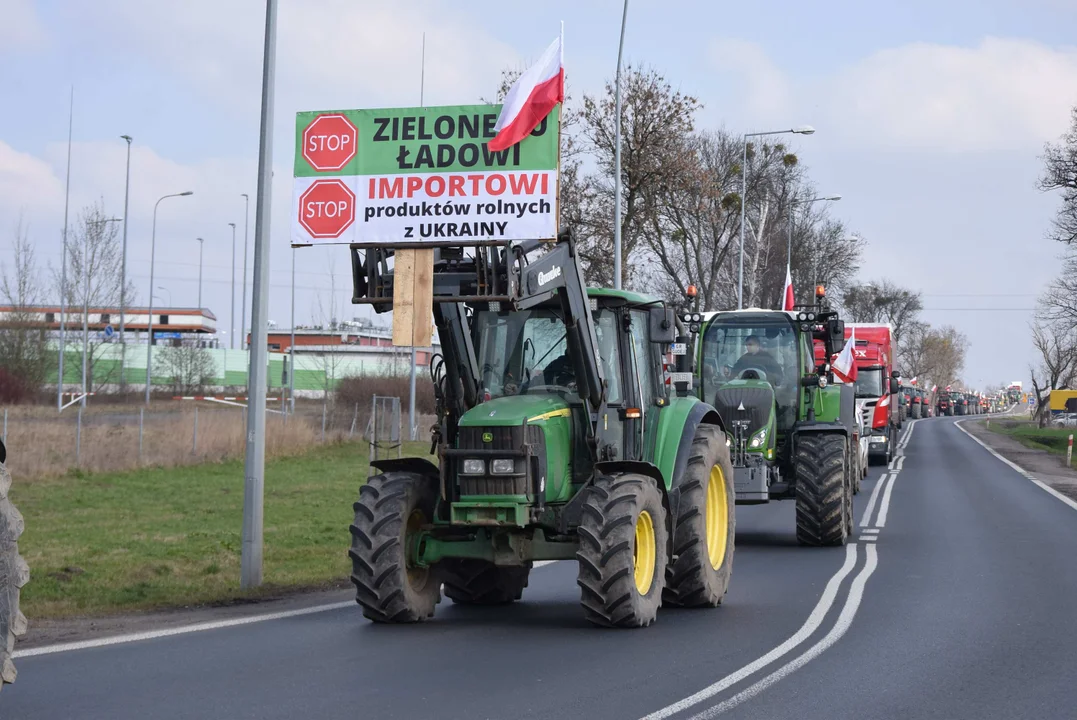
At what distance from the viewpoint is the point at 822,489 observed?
17531 mm

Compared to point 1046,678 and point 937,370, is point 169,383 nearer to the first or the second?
point 1046,678

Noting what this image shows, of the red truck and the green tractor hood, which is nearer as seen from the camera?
the green tractor hood

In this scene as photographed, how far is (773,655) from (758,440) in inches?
333

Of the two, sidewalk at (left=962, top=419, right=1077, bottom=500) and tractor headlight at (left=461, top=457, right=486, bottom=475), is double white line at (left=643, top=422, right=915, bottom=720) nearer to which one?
tractor headlight at (left=461, top=457, right=486, bottom=475)

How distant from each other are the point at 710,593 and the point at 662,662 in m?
2.86

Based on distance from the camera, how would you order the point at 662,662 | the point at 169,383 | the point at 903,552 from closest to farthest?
the point at 662,662, the point at 903,552, the point at 169,383

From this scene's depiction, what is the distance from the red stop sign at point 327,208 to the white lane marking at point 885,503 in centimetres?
1324

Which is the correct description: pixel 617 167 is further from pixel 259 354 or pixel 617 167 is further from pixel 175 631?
pixel 175 631

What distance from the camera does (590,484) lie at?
35.2ft

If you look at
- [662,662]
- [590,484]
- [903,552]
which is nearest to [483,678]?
[662,662]

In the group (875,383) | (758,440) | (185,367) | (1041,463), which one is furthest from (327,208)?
(185,367)

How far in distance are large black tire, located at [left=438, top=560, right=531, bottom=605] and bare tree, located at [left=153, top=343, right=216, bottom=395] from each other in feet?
178

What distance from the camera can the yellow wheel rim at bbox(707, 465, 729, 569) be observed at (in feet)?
41.9

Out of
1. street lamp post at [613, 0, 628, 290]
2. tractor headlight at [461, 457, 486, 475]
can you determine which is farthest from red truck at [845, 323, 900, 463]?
tractor headlight at [461, 457, 486, 475]
